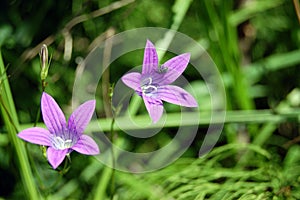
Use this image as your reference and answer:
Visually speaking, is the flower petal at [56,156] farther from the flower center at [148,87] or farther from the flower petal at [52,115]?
the flower center at [148,87]

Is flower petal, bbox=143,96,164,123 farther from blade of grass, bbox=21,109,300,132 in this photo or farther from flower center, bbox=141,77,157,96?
blade of grass, bbox=21,109,300,132

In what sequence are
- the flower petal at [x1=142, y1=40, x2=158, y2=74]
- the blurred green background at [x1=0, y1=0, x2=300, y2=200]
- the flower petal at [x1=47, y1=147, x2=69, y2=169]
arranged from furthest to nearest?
1. the blurred green background at [x1=0, y1=0, x2=300, y2=200]
2. the flower petal at [x1=142, y1=40, x2=158, y2=74]
3. the flower petal at [x1=47, y1=147, x2=69, y2=169]

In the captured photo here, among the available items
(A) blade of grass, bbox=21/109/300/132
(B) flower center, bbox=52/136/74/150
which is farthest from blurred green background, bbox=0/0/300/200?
(B) flower center, bbox=52/136/74/150

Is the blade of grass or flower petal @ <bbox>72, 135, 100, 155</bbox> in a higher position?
the blade of grass

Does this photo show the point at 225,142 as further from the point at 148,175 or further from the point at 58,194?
the point at 58,194

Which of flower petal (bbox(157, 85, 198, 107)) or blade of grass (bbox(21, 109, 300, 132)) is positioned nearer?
flower petal (bbox(157, 85, 198, 107))

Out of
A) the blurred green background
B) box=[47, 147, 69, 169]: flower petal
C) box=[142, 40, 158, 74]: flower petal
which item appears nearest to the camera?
box=[47, 147, 69, 169]: flower petal

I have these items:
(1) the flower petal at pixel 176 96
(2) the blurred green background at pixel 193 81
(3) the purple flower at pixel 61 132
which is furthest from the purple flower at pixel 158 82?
(2) the blurred green background at pixel 193 81

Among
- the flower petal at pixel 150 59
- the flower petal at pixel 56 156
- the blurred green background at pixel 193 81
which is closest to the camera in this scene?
the flower petal at pixel 56 156
